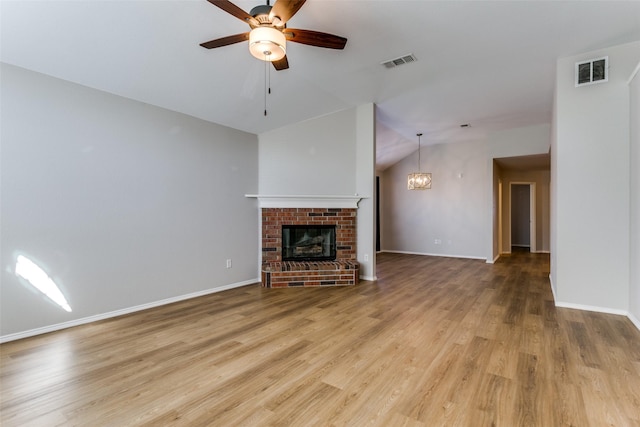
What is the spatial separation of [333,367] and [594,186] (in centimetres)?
340

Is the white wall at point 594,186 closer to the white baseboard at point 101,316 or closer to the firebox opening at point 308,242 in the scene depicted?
the firebox opening at point 308,242

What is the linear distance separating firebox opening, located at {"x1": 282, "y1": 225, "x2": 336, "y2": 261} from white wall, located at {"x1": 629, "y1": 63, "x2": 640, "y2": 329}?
11.6 feet

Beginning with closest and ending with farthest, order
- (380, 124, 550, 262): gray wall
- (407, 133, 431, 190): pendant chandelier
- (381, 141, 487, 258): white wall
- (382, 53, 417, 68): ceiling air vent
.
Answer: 1. (382, 53, 417, 68): ceiling air vent
2. (380, 124, 550, 262): gray wall
3. (407, 133, 431, 190): pendant chandelier
4. (381, 141, 487, 258): white wall

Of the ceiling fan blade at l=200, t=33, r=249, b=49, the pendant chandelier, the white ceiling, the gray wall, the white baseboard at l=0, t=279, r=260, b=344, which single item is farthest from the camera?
the pendant chandelier

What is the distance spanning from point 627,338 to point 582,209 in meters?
1.37

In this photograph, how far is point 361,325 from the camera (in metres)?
2.98

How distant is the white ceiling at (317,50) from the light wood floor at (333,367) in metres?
2.56

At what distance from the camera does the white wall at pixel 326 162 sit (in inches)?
197

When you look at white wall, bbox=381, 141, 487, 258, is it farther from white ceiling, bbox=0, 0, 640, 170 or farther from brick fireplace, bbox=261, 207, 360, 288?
brick fireplace, bbox=261, 207, 360, 288

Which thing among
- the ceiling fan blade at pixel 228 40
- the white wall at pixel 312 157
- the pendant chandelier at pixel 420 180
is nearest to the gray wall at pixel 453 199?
the pendant chandelier at pixel 420 180

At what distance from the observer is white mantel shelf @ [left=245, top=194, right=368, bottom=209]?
489 cm

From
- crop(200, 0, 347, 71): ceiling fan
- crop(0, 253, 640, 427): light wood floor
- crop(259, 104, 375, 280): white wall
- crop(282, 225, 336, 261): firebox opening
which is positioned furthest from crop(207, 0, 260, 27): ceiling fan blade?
crop(282, 225, 336, 261): firebox opening

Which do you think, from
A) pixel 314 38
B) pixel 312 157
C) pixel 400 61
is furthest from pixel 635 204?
pixel 312 157

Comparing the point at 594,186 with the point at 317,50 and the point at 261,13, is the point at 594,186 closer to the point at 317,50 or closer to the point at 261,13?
the point at 317,50
